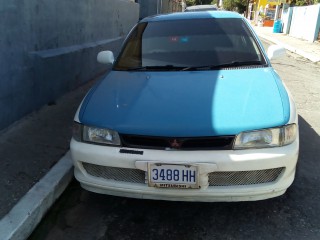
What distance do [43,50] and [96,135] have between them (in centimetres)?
291

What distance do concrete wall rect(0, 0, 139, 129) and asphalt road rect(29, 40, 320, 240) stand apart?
164 cm

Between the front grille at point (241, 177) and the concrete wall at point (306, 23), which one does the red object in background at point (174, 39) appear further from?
the concrete wall at point (306, 23)

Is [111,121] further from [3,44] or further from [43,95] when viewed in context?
[43,95]

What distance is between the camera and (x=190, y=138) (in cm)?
248

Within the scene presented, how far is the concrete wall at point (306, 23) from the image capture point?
18459 millimetres

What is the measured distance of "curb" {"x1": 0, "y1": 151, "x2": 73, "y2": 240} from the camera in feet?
8.37

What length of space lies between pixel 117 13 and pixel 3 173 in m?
7.59

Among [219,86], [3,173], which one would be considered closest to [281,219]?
[219,86]

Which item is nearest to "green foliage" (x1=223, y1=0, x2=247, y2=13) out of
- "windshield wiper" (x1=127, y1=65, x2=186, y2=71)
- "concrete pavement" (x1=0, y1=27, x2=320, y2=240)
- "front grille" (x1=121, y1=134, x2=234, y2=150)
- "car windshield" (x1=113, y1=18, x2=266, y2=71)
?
"car windshield" (x1=113, y1=18, x2=266, y2=71)

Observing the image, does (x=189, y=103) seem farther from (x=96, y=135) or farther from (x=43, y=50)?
(x=43, y=50)

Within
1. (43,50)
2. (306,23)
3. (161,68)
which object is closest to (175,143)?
(161,68)

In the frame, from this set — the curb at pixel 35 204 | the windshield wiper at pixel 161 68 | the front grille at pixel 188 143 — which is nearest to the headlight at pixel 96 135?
the front grille at pixel 188 143

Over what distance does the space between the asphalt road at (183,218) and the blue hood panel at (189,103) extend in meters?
0.81

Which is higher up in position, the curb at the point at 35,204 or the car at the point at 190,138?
the car at the point at 190,138
